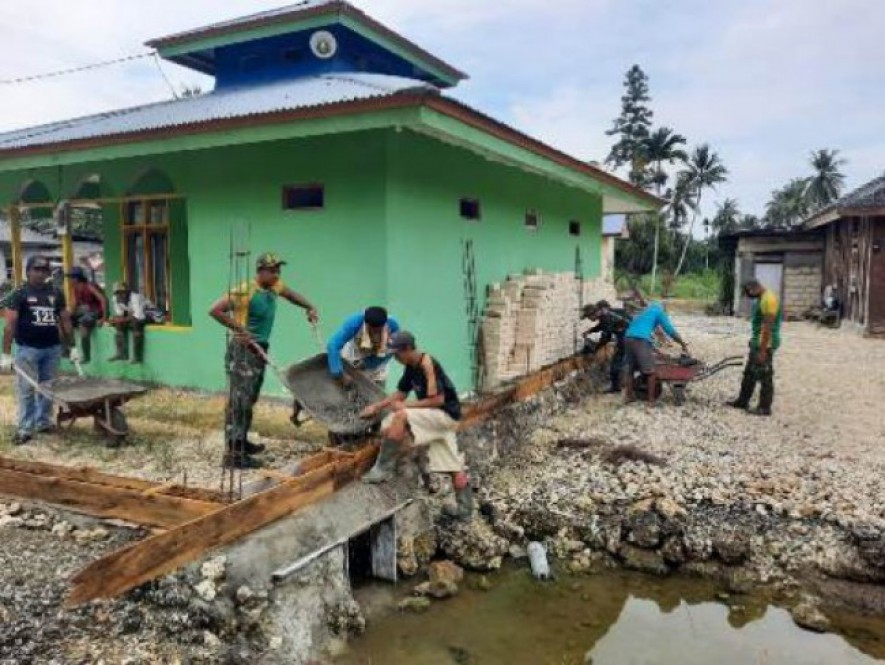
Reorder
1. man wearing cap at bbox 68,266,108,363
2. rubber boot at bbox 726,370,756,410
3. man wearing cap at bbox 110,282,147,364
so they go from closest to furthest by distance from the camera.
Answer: rubber boot at bbox 726,370,756,410
man wearing cap at bbox 110,282,147,364
man wearing cap at bbox 68,266,108,363

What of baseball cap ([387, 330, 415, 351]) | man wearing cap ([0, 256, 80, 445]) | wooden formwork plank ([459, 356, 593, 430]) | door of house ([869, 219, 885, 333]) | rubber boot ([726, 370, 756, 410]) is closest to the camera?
baseball cap ([387, 330, 415, 351])

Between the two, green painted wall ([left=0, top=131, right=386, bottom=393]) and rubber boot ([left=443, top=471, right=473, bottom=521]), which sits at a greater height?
green painted wall ([left=0, top=131, right=386, bottom=393])

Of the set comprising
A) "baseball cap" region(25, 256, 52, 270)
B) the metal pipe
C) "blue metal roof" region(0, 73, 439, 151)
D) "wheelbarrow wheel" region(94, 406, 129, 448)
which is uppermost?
"blue metal roof" region(0, 73, 439, 151)

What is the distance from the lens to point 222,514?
4234mm

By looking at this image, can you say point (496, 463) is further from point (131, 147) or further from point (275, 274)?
point (131, 147)

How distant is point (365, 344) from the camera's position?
6816 mm

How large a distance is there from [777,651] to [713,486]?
2.06 meters

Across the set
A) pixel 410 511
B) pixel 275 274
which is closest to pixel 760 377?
pixel 410 511

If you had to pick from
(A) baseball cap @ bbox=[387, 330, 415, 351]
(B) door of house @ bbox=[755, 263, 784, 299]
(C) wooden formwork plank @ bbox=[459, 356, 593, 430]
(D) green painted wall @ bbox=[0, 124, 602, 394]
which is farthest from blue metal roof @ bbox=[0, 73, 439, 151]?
(B) door of house @ bbox=[755, 263, 784, 299]

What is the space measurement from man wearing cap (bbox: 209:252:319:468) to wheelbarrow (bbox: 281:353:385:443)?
38cm

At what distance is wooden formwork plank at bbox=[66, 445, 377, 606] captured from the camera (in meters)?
3.61

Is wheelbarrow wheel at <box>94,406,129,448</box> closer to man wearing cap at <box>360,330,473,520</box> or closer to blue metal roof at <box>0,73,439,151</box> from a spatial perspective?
man wearing cap at <box>360,330,473,520</box>

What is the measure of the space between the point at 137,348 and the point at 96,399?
3202 mm

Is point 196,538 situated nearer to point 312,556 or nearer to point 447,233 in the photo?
point 312,556
